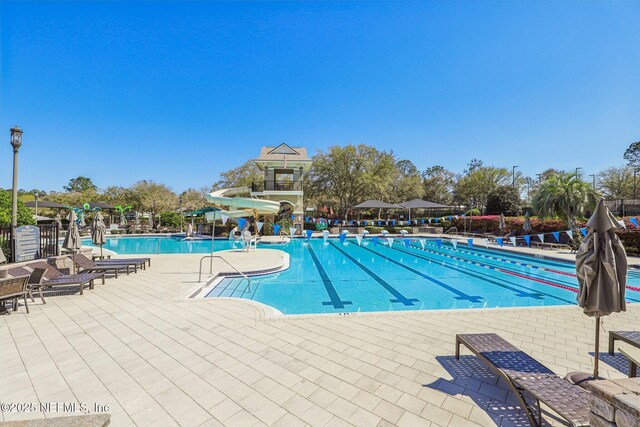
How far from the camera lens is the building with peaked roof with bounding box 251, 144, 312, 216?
2457 centimetres

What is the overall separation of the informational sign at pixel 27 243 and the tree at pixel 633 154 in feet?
205

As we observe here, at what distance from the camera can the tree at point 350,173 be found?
29.3 meters

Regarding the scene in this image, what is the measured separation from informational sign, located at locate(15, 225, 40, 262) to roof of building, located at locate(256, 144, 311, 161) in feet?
61.4

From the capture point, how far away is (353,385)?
2885 mm

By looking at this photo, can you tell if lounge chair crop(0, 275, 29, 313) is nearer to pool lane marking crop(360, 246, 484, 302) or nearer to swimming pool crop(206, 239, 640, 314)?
swimming pool crop(206, 239, 640, 314)

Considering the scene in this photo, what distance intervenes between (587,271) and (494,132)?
26255 mm

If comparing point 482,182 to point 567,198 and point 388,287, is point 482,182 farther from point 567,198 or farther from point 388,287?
point 388,287

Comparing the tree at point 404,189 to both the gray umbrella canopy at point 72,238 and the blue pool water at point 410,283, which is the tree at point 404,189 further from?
the gray umbrella canopy at point 72,238

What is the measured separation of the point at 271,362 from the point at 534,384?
2.74m

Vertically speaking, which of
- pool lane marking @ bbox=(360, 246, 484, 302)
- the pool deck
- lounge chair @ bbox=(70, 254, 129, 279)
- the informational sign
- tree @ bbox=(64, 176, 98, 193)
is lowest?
pool lane marking @ bbox=(360, 246, 484, 302)

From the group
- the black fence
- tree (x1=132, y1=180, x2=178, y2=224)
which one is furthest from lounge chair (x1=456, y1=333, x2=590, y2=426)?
tree (x1=132, y1=180, x2=178, y2=224)

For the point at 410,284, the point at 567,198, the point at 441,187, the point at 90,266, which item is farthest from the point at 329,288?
the point at 441,187

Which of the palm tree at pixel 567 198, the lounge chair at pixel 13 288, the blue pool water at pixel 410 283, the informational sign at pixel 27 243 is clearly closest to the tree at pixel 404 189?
the palm tree at pixel 567 198

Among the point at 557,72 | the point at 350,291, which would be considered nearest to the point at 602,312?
the point at 350,291
